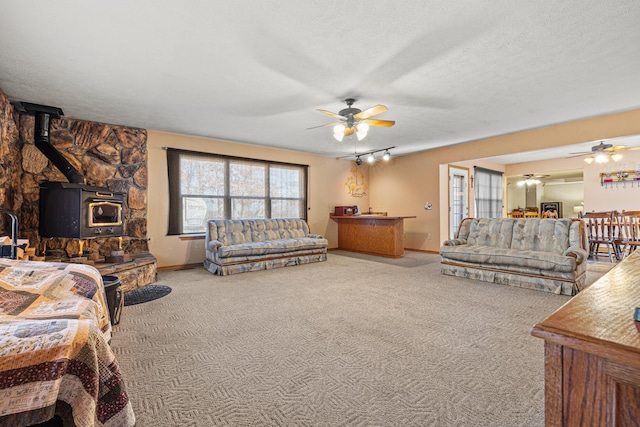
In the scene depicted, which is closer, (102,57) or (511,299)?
(102,57)

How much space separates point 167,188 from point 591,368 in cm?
587

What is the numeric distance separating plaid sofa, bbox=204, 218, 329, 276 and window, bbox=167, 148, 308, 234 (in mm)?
492

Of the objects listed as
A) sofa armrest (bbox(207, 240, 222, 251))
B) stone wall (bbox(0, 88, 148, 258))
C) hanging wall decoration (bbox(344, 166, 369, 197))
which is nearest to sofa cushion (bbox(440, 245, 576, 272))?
sofa armrest (bbox(207, 240, 222, 251))

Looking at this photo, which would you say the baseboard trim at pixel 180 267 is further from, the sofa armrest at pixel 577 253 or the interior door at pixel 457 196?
the interior door at pixel 457 196

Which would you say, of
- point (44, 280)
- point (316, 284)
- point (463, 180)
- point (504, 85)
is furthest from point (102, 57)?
point (463, 180)

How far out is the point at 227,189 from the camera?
6086 millimetres

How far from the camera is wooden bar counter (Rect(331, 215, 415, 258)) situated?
6461mm

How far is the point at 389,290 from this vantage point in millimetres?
3887

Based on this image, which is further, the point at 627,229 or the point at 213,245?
the point at 627,229

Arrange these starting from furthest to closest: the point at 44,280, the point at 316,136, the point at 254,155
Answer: the point at 254,155 < the point at 316,136 < the point at 44,280

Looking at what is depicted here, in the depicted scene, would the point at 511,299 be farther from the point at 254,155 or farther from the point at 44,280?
the point at 254,155

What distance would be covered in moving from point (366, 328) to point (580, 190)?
12.8 metres

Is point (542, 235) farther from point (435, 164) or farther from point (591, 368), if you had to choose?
point (591, 368)

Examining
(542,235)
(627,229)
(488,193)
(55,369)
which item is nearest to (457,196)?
(488,193)
